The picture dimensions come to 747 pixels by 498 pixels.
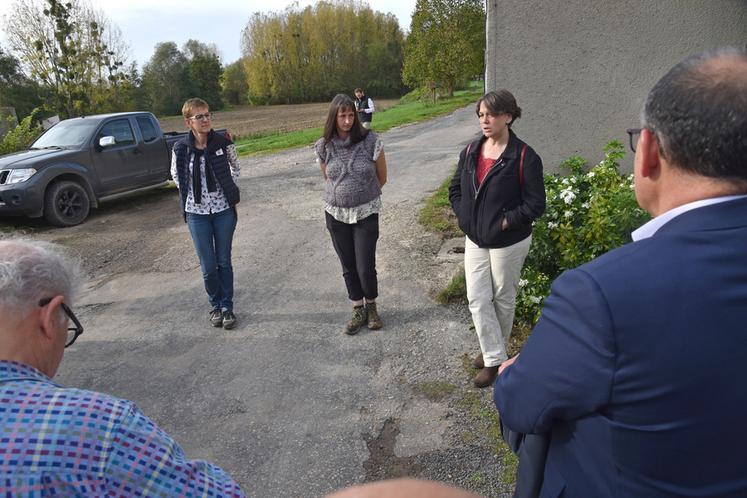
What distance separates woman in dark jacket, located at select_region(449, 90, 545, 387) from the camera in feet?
11.2

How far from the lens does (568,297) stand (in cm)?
121

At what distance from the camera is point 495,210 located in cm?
345

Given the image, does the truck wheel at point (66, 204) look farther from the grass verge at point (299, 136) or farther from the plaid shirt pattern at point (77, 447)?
the plaid shirt pattern at point (77, 447)

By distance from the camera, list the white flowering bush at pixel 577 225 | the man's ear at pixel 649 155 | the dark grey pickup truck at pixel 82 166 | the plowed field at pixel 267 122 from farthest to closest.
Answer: the plowed field at pixel 267 122 < the dark grey pickup truck at pixel 82 166 < the white flowering bush at pixel 577 225 < the man's ear at pixel 649 155

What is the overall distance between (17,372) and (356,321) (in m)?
3.49

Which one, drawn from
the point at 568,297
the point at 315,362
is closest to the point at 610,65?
the point at 315,362

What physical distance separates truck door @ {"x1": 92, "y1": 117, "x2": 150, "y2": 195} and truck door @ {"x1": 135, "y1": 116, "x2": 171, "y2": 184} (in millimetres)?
121

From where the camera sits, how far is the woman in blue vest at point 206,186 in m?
4.61

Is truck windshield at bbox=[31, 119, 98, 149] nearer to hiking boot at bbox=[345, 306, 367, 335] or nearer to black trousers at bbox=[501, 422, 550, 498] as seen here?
hiking boot at bbox=[345, 306, 367, 335]

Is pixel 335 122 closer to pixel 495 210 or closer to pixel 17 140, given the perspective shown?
pixel 495 210

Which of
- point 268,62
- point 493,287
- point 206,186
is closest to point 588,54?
point 493,287

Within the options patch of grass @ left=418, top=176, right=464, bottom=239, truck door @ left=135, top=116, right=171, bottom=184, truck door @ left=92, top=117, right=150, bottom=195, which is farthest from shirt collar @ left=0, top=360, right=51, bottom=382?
truck door @ left=135, top=116, right=171, bottom=184

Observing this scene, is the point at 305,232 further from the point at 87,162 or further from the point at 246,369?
the point at 87,162

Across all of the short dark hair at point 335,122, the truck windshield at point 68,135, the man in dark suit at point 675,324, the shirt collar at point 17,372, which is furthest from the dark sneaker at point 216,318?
the truck windshield at point 68,135
